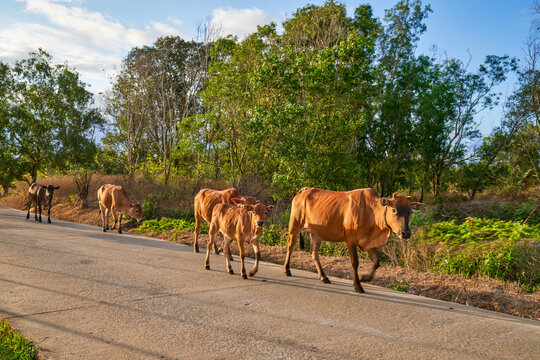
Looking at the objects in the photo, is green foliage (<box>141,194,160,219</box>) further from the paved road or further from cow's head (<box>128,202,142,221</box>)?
the paved road

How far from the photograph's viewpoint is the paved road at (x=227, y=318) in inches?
170

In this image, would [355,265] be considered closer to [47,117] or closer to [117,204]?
[117,204]

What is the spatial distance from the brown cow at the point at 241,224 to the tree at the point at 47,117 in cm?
1661

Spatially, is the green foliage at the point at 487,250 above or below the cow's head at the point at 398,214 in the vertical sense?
below

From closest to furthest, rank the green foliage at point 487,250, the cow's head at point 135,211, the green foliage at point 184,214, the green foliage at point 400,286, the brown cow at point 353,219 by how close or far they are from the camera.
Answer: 1. the brown cow at point 353,219
2. the green foliage at point 400,286
3. the green foliage at point 487,250
4. the cow's head at point 135,211
5. the green foliage at point 184,214

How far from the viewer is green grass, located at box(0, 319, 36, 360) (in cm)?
391

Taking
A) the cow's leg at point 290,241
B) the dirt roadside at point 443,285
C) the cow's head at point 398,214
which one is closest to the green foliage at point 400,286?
the dirt roadside at point 443,285

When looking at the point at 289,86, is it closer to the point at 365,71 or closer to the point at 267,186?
the point at 365,71

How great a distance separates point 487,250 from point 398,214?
3181mm

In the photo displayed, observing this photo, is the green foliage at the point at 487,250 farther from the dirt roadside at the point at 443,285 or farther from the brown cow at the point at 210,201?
the brown cow at the point at 210,201

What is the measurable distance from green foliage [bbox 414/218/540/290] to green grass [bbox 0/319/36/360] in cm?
→ 729

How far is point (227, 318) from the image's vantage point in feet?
17.3

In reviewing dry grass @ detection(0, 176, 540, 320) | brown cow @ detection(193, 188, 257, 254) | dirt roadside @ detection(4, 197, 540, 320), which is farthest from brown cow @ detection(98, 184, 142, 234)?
dirt roadside @ detection(4, 197, 540, 320)

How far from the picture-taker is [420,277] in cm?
786
